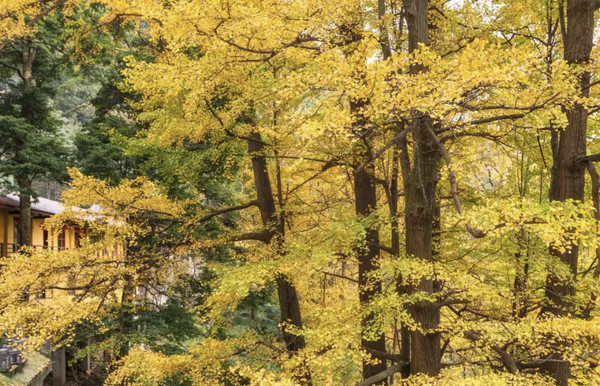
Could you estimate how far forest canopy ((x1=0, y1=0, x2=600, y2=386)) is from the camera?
209 inches

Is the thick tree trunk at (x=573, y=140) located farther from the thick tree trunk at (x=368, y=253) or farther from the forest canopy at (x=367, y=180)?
the thick tree trunk at (x=368, y=253)

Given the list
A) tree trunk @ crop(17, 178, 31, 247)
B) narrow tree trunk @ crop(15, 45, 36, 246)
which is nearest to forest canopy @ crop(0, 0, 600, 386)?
tree trunk @ crop(17, 178, 31, 247)

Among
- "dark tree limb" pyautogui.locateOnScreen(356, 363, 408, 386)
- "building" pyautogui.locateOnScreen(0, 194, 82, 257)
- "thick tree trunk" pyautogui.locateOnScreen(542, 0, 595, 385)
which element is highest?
"thick tree trunk" pyautogui.locateOnScreen(542, 0, 595, 385)

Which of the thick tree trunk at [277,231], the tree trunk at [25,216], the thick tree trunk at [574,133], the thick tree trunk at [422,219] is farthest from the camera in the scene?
the tree trunk at [25,216]

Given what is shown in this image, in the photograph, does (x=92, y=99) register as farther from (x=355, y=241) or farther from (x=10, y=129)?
(x=355, y=241)

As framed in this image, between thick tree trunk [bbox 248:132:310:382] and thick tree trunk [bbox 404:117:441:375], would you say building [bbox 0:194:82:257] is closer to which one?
thick tree trunk [bbox 248:132:310:382]

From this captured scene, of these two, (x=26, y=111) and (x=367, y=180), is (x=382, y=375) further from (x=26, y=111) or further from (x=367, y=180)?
(x=26, y=111)

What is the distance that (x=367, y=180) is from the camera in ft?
33.1

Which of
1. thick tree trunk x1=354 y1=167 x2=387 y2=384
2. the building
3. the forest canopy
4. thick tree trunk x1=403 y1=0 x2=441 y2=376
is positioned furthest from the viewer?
the building

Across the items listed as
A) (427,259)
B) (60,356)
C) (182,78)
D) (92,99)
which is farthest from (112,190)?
(60,356)

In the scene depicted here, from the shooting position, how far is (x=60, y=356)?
1623cm

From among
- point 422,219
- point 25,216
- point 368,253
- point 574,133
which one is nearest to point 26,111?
point 25,216

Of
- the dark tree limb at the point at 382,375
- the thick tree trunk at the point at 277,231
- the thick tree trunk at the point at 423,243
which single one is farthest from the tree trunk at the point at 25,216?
the thick tree trunk at the point at 423,243

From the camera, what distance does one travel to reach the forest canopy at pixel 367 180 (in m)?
5.32
